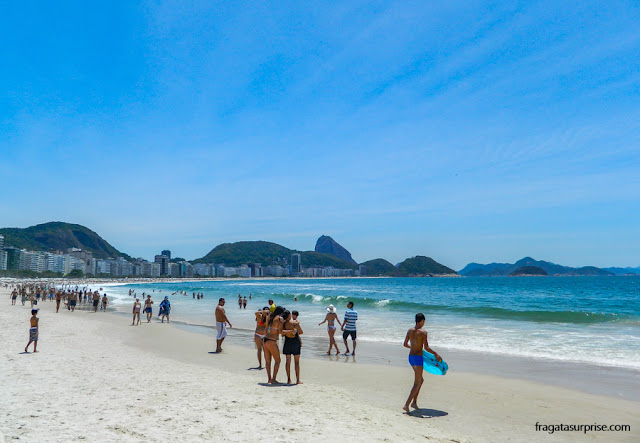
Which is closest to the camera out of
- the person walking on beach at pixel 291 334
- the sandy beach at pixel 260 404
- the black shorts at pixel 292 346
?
the sandy beach at pixel 260 404

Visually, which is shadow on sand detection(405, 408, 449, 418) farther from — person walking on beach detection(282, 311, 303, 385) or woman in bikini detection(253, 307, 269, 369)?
woman in bikini detection(253, 307, 269, 369)

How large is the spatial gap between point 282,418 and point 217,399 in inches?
62.5

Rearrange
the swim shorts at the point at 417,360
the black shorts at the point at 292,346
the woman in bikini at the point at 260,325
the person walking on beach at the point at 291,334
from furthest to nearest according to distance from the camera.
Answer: the woman in bikini at the point at 260,325 → the black shorts at the point at 292,346 → the person walking on beach at the point at 291,334 → the swim shorts at the point at 417,360

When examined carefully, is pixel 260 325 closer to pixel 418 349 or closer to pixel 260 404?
pixel 260 404

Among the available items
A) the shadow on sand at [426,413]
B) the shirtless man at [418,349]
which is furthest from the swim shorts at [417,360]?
the shadow on sand at [426,413]

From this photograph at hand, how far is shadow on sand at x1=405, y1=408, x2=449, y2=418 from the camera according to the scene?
7.07 meters

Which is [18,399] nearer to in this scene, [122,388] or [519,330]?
[122,388]

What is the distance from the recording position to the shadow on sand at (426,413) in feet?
23.2

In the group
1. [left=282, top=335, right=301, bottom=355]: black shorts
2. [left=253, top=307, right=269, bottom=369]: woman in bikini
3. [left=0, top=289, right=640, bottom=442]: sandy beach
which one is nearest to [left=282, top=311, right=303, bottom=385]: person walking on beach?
[left=282, top=335, right=301, bottom=355]: black shorts

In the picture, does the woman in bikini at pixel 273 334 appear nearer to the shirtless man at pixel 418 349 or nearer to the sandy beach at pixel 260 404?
the sandy beach at pixel 260 404

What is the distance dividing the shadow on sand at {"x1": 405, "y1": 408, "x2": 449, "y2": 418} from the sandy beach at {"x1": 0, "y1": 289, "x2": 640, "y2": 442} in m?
0.02

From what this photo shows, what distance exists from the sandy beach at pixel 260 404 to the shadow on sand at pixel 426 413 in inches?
0.8

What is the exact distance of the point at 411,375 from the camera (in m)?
10.3

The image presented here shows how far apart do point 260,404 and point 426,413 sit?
289 centimetres
